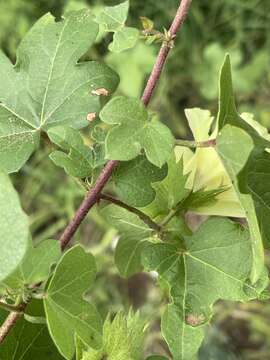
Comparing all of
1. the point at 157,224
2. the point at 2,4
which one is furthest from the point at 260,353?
the point at 157,224

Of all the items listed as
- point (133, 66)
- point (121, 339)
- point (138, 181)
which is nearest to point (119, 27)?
point (138, 181)

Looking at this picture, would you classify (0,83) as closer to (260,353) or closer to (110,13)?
(110,13)

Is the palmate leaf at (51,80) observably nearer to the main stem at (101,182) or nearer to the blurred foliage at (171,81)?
the main stem at (101,182)

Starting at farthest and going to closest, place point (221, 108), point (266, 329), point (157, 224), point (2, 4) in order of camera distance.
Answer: point (2, 4) → point (266, 329) → point (157, 224) → point (221, 108)

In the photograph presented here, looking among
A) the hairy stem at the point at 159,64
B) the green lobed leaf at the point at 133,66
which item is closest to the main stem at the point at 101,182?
the hairy stem at the point at 159,64

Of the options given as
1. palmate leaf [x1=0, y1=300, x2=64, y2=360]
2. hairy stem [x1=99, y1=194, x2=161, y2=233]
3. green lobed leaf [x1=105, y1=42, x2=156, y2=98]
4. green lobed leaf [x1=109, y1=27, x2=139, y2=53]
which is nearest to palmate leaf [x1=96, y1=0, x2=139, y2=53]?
green lobed leaf [x1=109, y1=27, x2=139, y2=53]

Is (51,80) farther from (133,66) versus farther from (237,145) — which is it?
(133,66)

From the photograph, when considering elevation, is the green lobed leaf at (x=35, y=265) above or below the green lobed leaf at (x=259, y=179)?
above
